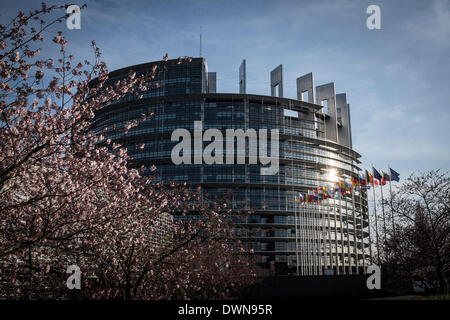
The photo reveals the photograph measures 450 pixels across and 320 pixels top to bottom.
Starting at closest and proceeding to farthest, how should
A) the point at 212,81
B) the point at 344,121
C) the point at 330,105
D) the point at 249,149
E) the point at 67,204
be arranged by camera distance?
the point at 67,204 < the point at 249,149 < the point at 212,81 < the point at 330,105 < the point at 344,121

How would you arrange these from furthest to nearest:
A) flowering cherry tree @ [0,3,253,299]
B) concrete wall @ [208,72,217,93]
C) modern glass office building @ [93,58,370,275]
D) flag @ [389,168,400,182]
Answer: concrete wall @ [208,72,217,93] < modern glass office building @ [93,58,370,275] < flag @ [389,168,400,182] < flowering cherry tree @ [0,3,253,299]

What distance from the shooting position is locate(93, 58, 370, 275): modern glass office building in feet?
260

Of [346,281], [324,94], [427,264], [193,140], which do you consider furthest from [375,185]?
[324,94]

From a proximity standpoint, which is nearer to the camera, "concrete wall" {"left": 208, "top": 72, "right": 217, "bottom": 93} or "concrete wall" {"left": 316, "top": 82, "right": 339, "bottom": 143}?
"concrete wall" {"left": 208, "top": 72, "right": 217, "bottom": 93}

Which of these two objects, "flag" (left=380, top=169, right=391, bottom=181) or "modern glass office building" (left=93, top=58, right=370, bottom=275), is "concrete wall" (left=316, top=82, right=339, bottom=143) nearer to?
"modern glass office building" (left=93, top=58, right=370, bottom=275)

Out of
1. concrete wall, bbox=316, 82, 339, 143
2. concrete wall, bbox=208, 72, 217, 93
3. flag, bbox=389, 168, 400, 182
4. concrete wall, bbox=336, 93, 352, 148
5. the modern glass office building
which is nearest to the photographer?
flag, bbox=389, 168, 400, 182

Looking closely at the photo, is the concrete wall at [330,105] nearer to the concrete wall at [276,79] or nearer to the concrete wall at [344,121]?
the concrete wall at [344,121]

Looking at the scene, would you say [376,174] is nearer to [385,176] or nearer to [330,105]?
[385,176]

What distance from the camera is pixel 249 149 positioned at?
83.1 meters

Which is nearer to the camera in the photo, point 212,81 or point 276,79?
point 276,79

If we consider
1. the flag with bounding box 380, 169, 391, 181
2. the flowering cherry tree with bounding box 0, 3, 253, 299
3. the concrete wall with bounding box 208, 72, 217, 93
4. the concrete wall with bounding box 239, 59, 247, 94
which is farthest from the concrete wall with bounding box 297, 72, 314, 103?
the flowering cherry tree with bounding box 0, 3, 253, 299

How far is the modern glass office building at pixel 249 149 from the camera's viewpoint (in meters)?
79.2

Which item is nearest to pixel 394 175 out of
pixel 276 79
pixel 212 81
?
pixel 276 79
